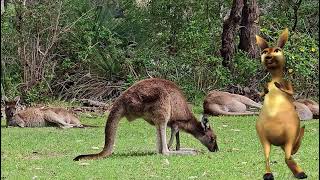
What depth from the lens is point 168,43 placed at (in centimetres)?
1919

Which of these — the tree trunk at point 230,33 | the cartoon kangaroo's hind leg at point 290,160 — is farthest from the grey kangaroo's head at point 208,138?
the tree trunk at point 230,33

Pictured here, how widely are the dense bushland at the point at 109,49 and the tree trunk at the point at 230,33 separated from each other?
14.5 inches

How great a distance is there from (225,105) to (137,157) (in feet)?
22.3

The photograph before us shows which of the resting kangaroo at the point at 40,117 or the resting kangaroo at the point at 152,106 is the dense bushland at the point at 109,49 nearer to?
the resting kangaroo at the point at 40,117

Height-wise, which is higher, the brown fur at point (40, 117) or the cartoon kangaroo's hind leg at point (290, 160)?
the cartoon kangaroo's hind leg at point (290, 160)

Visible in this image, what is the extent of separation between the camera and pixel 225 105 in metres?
15.1

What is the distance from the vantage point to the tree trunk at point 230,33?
57.2 feet

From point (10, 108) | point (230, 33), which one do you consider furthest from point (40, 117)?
point (230, 33)

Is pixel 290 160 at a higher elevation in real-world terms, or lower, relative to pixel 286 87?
lower

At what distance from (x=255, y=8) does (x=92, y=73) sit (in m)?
4.37

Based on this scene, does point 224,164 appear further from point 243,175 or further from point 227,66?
Answer: point 227,66

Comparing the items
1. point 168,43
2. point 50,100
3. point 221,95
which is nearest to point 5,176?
point 221,95

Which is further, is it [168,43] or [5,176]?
[168,43]

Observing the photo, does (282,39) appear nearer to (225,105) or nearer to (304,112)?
(304,112)
